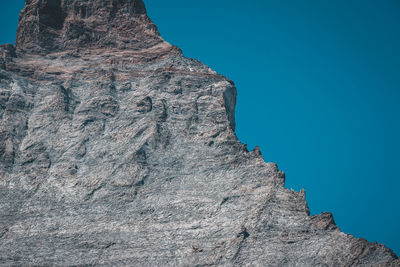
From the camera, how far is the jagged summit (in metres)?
131

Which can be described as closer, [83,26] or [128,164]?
[128,164]

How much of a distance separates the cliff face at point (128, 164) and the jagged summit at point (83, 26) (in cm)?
22

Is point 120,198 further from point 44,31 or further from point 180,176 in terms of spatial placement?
point 44,31

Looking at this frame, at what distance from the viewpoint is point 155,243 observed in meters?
95.0

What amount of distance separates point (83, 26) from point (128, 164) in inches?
1399

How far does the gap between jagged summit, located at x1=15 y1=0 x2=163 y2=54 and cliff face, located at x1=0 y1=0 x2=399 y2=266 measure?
0.22 metres

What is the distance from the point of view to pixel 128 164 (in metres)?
106

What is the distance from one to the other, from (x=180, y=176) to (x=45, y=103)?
2709 centimetres

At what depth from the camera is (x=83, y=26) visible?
13275 cm

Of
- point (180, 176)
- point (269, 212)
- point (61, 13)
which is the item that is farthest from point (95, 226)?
point (61, 13)

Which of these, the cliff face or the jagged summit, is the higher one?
the jagged summit

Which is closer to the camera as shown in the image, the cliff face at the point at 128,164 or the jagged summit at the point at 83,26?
the cliff face at the point at 128,164

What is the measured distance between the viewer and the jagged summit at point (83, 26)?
430ft

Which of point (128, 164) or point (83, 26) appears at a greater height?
point (83, 26)
